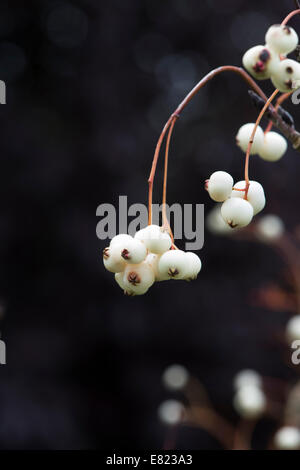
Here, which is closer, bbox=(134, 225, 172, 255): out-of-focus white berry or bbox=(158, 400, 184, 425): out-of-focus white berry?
bbox=(134, 225, 172, 255): out-of-focus white berry

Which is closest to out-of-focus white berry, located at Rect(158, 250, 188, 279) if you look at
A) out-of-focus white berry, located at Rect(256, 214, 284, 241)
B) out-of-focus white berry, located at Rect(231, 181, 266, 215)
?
out-of-focus white berry, located at Rect(231, 181, 266, 215)

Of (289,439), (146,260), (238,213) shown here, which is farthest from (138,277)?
(289,439)

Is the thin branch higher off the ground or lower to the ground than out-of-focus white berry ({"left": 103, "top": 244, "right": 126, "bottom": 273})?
higher

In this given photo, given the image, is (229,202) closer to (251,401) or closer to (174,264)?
(174,264)

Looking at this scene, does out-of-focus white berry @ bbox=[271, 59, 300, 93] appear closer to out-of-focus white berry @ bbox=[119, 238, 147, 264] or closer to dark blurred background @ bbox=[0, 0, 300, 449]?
out-of-focus white berry @ bbox=[119, 238, 147, 264]

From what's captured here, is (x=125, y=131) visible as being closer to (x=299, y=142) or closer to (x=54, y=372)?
(x=54, y=372)
